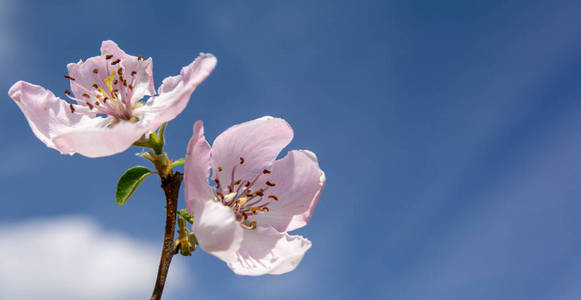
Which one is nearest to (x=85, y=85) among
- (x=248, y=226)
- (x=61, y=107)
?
(x=61, y=107)

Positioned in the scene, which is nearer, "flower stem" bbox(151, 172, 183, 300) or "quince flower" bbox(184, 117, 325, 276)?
"flower stem" bbox(151, 172, 183, 300)

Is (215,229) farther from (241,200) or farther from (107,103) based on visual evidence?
(107,103)

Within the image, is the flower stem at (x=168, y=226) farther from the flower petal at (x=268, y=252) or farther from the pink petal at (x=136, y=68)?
the pink petal at (x=136, y=68)

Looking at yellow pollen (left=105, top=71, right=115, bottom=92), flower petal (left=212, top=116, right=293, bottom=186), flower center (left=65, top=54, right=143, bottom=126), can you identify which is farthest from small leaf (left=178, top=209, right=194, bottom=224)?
yellow pollen (left=105, top=71, right=115, bottom=92)

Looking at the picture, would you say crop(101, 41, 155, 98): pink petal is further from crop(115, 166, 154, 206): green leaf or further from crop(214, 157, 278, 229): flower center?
crop(214, 157, 278, 229): flower center

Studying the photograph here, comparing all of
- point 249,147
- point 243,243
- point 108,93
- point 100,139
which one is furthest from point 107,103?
point 243,243

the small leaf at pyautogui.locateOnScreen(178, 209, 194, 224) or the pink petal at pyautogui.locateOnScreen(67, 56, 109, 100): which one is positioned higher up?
the pink petal at pyautogui.locateOnScreen(67, 56, 109, 100)

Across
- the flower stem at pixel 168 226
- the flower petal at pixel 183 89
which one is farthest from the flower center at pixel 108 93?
the flower stem at pixel 168 226

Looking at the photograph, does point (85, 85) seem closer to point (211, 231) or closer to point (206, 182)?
point (206, 182)
